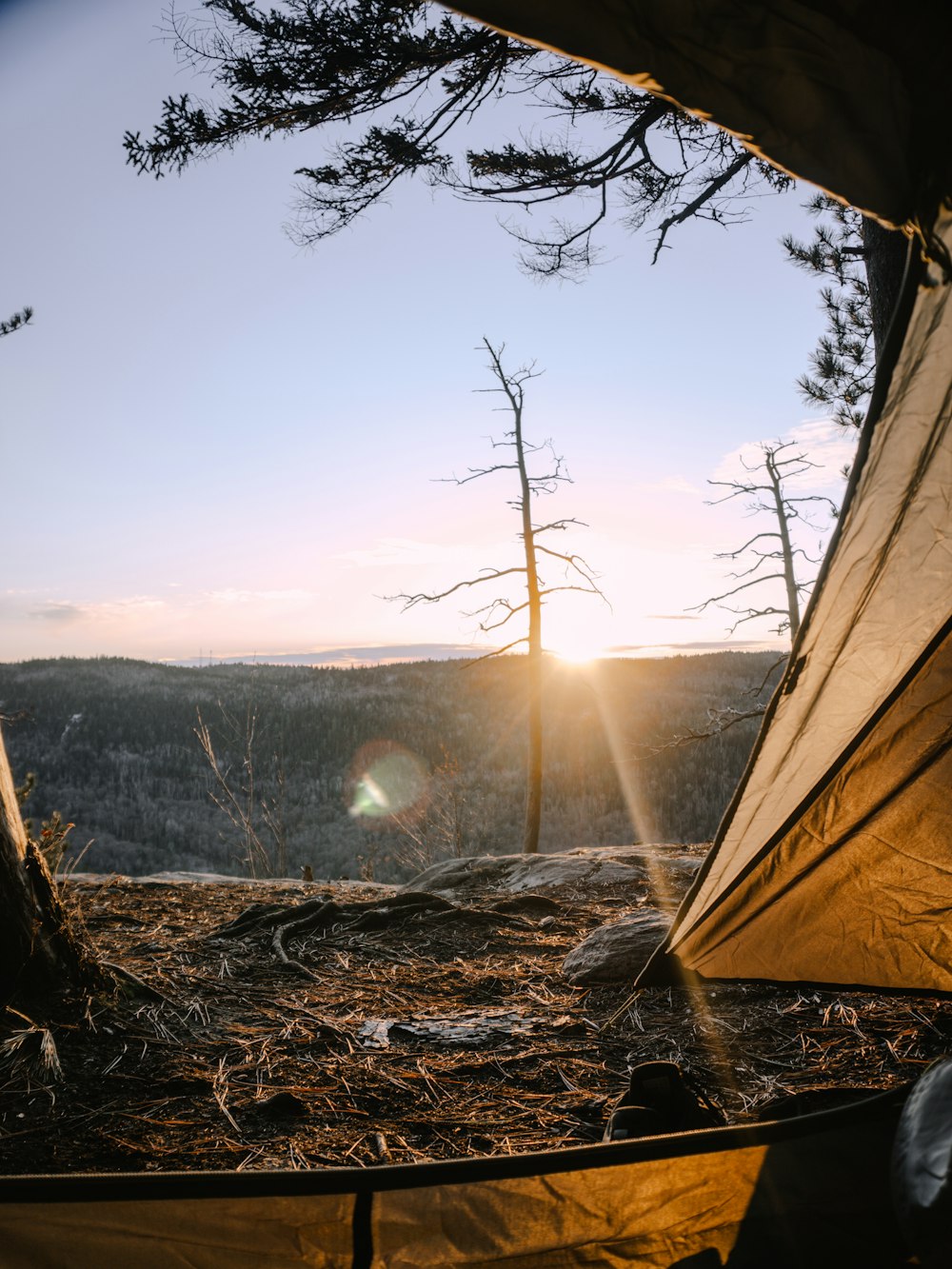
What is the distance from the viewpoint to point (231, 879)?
741 cm

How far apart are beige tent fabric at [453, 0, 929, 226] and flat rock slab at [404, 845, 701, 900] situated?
5331mm

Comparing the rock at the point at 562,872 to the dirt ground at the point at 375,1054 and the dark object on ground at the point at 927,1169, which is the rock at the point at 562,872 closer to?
the dirt ground at the point at 375,1054

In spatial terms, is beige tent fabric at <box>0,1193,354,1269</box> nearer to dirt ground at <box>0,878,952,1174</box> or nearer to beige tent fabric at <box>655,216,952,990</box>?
dirt ground at <box>0,878,952,1174</box>

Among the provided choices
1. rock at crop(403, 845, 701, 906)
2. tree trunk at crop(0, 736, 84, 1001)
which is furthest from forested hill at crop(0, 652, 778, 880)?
tree trunk at crop(0, 736, 84, 1001)

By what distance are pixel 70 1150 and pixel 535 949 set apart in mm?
2901

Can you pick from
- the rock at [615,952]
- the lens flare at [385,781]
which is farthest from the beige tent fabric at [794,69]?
the lens flare at [385,781]

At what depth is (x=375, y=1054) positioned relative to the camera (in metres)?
2.95

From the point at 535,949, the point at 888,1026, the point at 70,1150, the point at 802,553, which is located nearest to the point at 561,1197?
the point at 70,1150

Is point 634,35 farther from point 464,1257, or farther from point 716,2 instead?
point 464,1257

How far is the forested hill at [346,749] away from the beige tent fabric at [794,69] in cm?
1718

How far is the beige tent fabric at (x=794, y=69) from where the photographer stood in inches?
55.6

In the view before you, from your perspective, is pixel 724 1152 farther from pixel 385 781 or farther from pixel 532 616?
pixel 385 781

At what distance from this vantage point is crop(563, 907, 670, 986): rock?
3.86 meters

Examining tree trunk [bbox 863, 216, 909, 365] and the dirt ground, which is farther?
tree trunk [bbox 863, 216, 909, 365]
